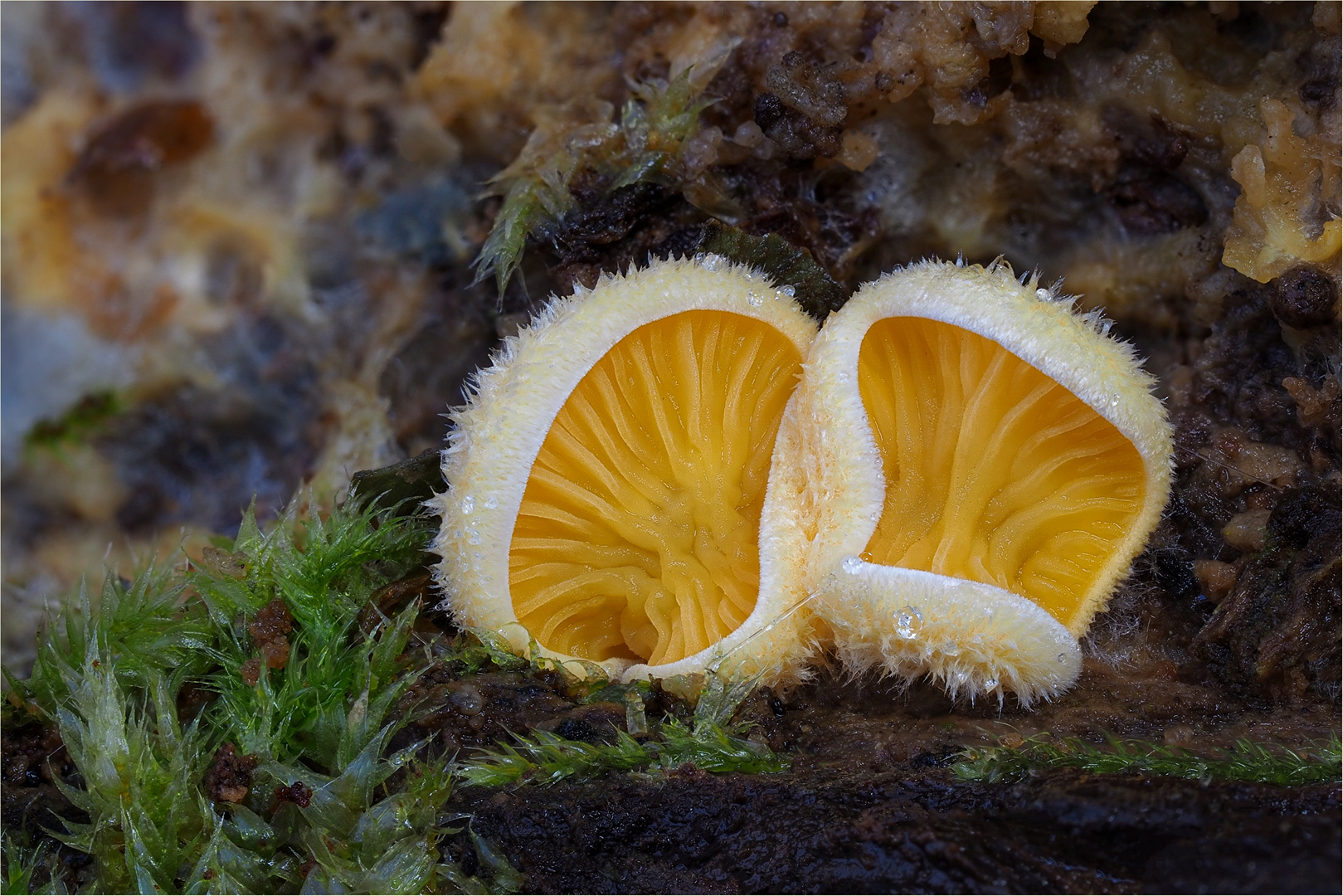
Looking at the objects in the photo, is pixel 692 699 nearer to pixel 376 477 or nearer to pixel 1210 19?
pixel 376 477

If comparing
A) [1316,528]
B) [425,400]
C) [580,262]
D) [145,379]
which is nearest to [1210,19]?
[1316,528]

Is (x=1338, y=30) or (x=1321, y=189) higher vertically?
(x=1338, y=30)

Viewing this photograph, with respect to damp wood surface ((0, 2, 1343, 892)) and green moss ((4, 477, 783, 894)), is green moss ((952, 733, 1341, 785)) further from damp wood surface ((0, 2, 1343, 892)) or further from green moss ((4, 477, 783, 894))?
green moss ((4, 477, 783, 894))

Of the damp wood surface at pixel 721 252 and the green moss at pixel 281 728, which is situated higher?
the damp wood surface at pixel 721 252

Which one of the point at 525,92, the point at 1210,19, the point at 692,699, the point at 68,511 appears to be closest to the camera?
the point at 692,699

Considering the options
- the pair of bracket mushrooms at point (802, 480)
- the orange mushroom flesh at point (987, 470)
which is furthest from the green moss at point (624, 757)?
Result: the orange mushroom flesh at point (987, 470)

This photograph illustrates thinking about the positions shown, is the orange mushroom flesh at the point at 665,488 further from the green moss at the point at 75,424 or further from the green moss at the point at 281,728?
A: the green moss at the point at 75,424
